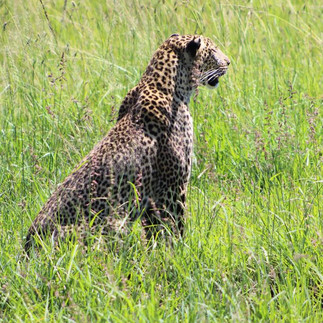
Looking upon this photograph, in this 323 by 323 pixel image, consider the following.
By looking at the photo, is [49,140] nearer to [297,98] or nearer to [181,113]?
[181,113]

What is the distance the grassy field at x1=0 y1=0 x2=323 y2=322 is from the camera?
3.88 m

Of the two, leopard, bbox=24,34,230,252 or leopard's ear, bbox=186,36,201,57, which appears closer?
leopard, bbox=24,34,230,252

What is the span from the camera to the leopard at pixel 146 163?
15.0 feet

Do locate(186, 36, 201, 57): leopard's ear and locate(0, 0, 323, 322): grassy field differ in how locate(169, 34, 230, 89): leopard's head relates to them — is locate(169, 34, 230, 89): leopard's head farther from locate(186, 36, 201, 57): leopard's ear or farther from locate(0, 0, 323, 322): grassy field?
locate(0, 0, 323, 322): grassy field

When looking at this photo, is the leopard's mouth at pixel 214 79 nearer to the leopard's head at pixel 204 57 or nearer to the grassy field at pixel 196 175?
the leopard's head at pixel 204 57

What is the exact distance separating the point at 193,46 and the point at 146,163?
94 cm

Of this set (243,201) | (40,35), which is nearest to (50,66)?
(40,35)

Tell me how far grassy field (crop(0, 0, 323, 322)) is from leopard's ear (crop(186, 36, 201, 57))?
32.2 inches

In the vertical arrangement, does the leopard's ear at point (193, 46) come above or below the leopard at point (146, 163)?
above

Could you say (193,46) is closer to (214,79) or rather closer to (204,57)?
(204,57)

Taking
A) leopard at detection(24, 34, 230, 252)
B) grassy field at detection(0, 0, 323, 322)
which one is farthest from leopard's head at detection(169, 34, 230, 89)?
grassy field at detection(0, 0, 323, 322)

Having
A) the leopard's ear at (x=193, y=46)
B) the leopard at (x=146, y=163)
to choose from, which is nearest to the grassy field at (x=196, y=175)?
the leopard at (x=146, y=163)

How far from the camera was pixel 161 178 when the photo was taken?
4.93 metres

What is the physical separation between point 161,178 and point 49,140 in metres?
1.57
